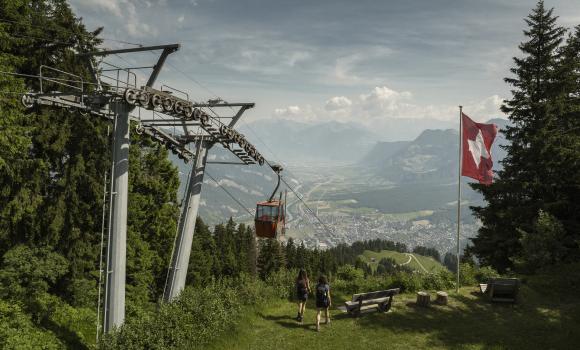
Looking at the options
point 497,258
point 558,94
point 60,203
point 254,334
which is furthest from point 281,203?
point 558,94

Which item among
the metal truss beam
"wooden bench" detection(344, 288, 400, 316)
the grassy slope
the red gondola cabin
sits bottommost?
the grassy slope

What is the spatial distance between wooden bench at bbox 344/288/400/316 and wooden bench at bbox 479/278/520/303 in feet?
15.8

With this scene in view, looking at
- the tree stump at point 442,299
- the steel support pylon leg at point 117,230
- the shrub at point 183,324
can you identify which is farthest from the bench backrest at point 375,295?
the steel support pylon leg at point 117,230

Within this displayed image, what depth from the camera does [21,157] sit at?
798 inches

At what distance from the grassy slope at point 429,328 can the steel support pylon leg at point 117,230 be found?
3953mm

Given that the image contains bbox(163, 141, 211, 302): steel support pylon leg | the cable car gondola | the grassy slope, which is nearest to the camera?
the grassy slope

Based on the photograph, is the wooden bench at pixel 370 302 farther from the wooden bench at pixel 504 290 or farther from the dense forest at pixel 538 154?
the dense forest at pixel 538 154

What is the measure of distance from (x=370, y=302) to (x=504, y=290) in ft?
21.4

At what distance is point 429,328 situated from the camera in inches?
557

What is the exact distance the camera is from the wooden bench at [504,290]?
Answer: 53.5 ft

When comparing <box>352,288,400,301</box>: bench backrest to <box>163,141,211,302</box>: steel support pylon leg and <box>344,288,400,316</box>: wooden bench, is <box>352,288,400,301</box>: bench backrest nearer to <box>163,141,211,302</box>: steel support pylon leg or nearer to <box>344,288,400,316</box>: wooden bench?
<box>344,288,400,316</box>: wooden bench

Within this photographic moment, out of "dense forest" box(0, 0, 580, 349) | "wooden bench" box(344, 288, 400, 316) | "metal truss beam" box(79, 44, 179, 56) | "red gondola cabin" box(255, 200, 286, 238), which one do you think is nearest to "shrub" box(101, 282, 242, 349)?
"dense forest" box(0, 0, 580, 349)

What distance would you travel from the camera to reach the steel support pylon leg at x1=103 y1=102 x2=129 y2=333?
12.6m

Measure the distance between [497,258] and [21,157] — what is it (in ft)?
105
